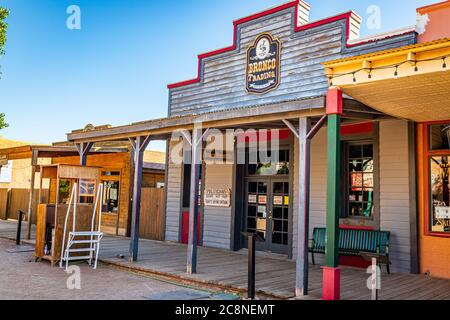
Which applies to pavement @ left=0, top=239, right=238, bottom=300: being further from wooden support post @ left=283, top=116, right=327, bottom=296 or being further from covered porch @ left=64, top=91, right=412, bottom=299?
wooden support post @ left=283, top=116, right=327, bottom=296

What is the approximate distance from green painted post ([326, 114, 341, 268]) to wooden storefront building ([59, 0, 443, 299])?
0.05 ft

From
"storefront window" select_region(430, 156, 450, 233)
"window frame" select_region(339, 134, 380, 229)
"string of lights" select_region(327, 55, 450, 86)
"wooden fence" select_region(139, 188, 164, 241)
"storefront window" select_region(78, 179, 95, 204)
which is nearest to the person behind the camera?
"string of lights" select_region(327, 55, 450, 86)

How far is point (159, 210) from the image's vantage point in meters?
12.6

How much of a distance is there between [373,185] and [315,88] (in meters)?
2.44

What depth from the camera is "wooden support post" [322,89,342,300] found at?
213 inches

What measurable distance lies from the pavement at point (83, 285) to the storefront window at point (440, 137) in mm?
4623

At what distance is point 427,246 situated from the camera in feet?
24.4

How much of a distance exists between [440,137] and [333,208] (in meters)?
3.41

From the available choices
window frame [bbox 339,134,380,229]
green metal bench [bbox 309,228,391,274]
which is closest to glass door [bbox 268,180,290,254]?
green metal bench [bbox 309,228,391,274]

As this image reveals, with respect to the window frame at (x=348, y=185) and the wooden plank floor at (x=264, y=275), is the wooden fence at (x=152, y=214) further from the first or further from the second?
the window frame at (x=348, y=185)

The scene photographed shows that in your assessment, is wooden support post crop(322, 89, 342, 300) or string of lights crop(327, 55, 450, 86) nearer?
string of lights crop(327, 55, 450, 86)

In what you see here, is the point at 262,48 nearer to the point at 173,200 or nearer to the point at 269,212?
the point at 269,212

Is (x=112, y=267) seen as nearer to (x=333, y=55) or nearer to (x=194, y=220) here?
(x=194, y=220)
